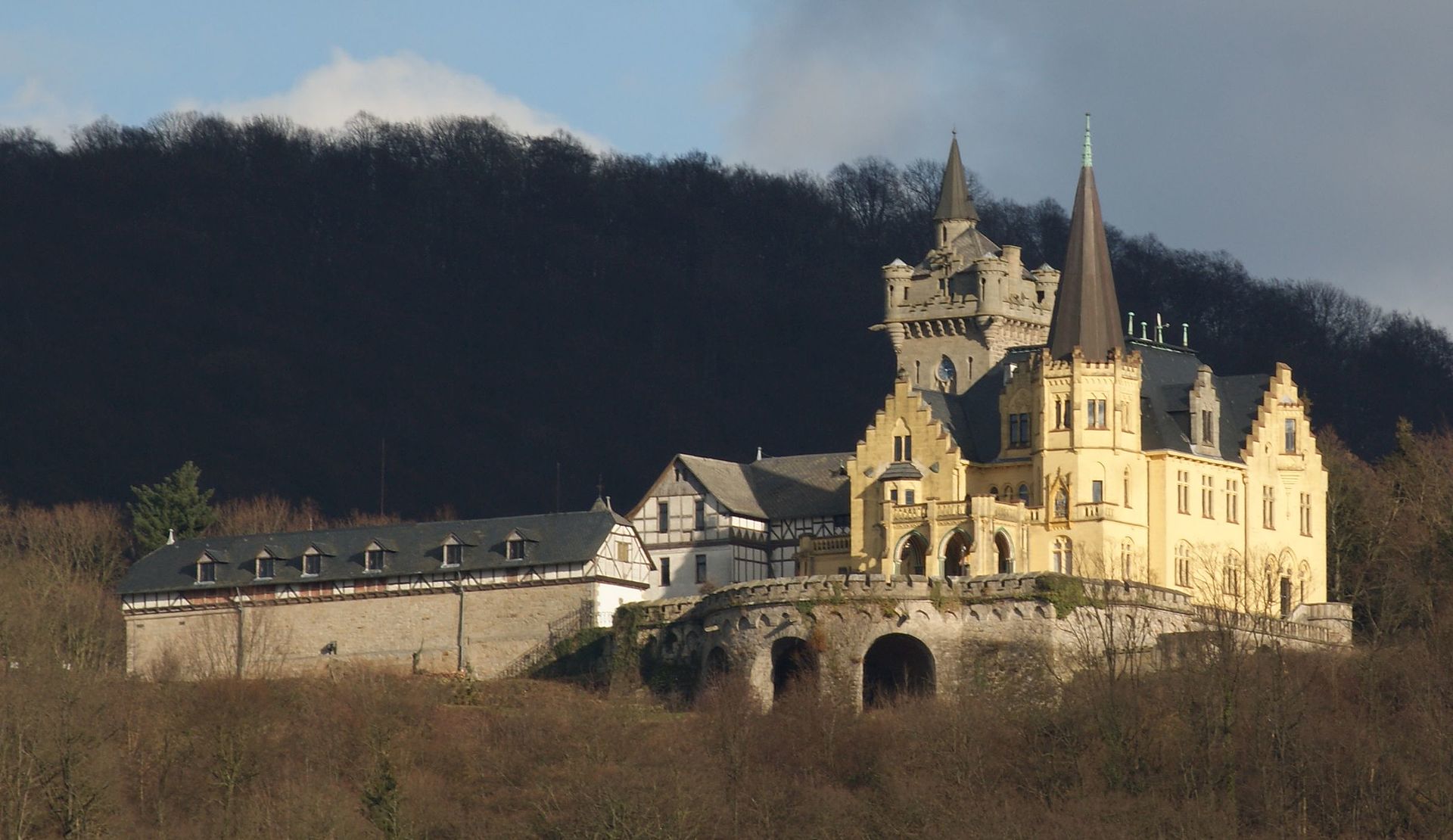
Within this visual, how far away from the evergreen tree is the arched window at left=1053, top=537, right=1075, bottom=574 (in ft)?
110

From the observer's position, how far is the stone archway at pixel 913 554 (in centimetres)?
9850

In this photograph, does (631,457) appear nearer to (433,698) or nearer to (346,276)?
(346,276)

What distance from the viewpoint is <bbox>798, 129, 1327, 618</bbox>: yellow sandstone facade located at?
97312 mm

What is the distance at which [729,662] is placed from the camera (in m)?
95.1

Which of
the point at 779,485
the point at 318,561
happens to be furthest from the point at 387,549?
the point at 779,485

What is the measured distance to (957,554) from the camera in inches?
3861

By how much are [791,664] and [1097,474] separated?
10692mm

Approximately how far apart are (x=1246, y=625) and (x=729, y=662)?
14.6 metres

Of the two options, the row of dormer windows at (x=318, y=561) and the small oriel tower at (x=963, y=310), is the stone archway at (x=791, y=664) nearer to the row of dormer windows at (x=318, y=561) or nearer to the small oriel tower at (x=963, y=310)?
the row of dormer windows at (x=318, y=561)

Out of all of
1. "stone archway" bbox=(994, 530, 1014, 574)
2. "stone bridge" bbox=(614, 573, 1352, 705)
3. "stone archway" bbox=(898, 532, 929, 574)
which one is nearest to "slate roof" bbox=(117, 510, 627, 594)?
"stone bridge" bbox=(614, 573, 1352, 705)

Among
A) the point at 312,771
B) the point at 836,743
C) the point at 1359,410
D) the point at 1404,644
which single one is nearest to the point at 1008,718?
the point at 836,743

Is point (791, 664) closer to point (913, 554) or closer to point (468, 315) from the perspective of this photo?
point (913, 554)

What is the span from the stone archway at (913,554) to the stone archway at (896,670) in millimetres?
3509

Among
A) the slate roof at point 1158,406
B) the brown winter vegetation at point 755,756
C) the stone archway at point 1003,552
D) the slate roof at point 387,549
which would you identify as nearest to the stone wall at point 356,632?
the slate roof at point 387,549
